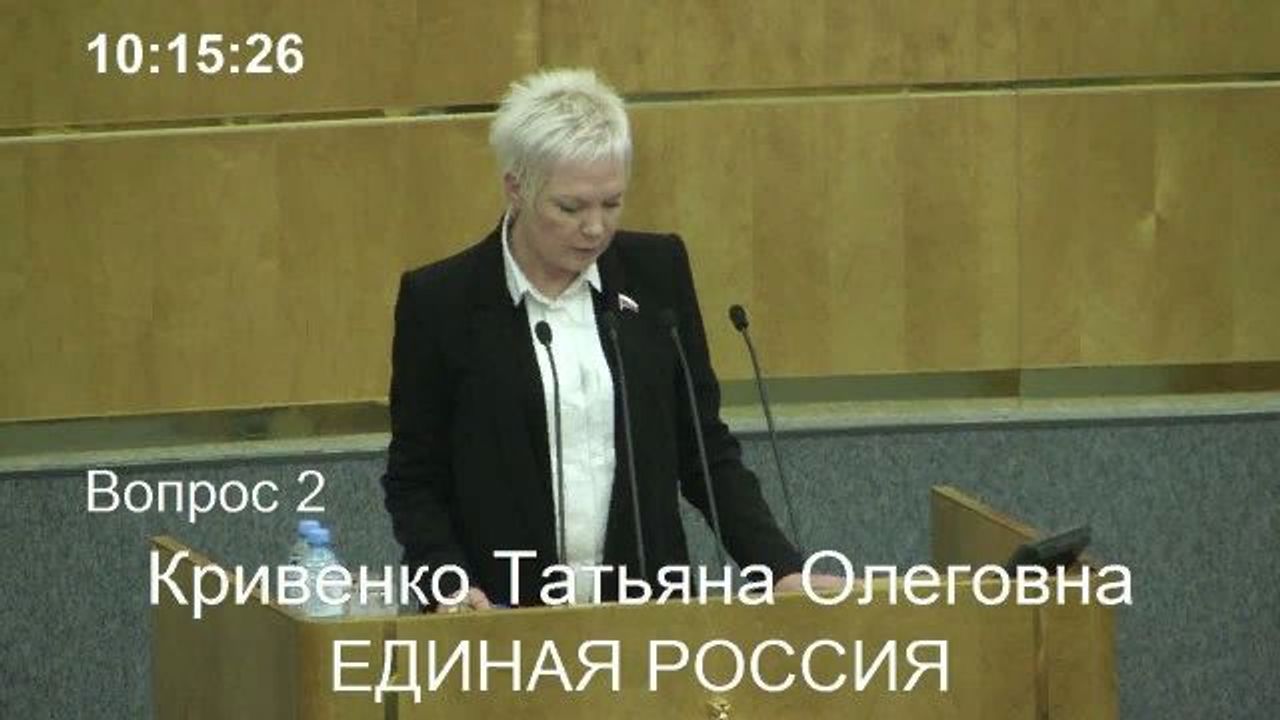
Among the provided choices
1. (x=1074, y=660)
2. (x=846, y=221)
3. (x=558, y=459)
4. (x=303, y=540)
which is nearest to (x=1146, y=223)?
(x=846, y=221)

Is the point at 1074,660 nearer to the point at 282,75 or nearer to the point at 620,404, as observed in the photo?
the point at 620,404

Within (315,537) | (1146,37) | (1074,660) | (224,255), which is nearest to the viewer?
(1074,660)

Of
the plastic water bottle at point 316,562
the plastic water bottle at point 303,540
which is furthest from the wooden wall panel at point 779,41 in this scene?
the plastic water bottle at point 316,562

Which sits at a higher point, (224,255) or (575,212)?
(575,212)

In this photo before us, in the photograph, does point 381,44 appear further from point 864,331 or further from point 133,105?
point 864,331

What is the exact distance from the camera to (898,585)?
158 inches

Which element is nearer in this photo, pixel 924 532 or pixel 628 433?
pixel 628 433

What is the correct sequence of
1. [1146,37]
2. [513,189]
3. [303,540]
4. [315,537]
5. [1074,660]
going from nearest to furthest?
[1074,660] → [513,189] → [315,537] → [303,540] → [1146,37]

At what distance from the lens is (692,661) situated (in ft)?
12.9

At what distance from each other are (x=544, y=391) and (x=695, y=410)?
24 cm

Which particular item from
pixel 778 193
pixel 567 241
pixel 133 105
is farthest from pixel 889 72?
pixel 567 241

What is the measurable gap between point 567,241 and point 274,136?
2.11 m

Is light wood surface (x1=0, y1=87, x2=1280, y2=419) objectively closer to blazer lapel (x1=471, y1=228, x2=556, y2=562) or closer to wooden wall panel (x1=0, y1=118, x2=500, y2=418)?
wooden wall panel (x1=0, y1=118, x2=500, y2=418)

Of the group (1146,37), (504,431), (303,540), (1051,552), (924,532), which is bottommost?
(924,532)
